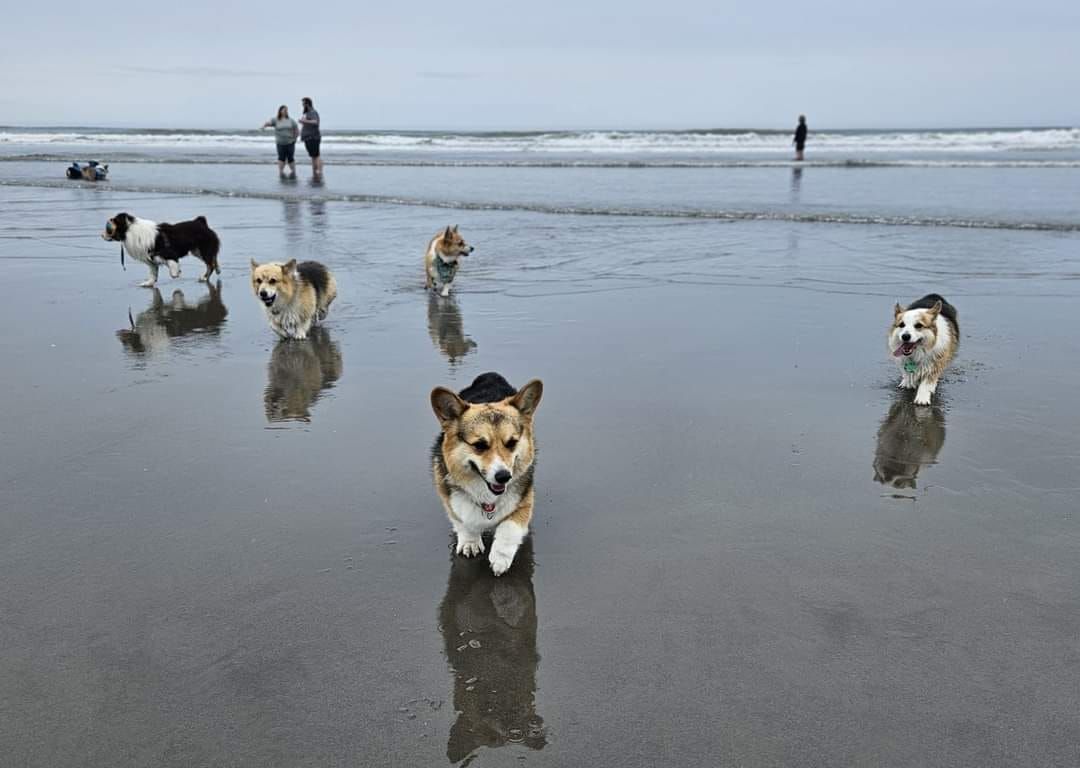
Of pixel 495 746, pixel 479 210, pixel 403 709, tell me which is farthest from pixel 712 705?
pixel 479 210

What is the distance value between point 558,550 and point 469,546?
0.43m

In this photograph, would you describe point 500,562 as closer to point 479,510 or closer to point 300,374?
point 479,510

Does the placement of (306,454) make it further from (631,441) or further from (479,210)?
(479,210)

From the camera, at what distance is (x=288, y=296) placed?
25.0 feet

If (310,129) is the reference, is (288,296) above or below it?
below

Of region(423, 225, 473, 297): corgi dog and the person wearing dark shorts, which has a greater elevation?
the person wearing dark shorts

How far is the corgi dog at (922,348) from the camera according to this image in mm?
5973

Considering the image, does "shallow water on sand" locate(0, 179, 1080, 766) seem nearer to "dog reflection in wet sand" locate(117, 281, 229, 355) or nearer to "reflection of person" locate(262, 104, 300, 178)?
"dog reflection in wet sand" locate(117, 281, 229, 355)

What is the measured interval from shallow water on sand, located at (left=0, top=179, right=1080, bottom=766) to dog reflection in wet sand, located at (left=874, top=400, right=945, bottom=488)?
0.10 ft

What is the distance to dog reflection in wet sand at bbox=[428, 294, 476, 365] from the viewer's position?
726 cm

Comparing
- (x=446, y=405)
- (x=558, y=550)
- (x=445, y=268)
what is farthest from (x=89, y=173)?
(x=558, y=550)

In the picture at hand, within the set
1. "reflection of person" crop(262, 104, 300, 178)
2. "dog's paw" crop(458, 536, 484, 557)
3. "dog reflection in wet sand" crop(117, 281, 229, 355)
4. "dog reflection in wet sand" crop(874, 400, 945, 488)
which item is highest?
"reflection of person" crop(262, 104, 300, 178)

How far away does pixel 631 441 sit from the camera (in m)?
5.18

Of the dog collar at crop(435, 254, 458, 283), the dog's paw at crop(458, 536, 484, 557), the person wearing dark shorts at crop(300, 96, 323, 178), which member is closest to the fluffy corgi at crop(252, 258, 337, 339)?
the dog collar at crop(435, 254, 458, 283)
